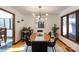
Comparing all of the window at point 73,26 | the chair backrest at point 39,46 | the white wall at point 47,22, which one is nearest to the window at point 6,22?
the white wall at point 47,22

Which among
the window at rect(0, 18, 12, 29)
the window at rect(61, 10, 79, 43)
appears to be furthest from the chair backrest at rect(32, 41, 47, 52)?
the window at rect(0, 18, 12, 29)

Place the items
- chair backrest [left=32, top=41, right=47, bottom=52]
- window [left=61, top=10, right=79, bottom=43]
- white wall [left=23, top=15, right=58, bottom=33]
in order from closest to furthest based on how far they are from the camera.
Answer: chair backrest [left=32, top=41, right=47, bottom=52]
window [left=61, top=10, right=79, bottom=43]
white wall [left=23, top=15, right=58, bottom=33]

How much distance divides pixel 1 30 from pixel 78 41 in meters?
4.98

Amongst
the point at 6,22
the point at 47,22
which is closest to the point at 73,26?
the point at 47,22

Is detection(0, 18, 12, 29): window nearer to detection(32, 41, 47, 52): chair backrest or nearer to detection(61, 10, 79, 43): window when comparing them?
detection(61, 10, 79, 43): window

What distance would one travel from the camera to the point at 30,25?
12.0 metres

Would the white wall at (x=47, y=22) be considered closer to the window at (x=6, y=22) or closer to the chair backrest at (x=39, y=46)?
the window at (x=6, y=22)

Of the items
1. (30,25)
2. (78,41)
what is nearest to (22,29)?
(30,25)

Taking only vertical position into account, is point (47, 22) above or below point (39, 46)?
above

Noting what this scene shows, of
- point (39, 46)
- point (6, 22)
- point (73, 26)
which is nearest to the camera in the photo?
point (39, 46)

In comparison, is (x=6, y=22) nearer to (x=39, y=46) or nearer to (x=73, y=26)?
(x=73, y=26)

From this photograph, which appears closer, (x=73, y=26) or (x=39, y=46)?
(x=39, y=46)
